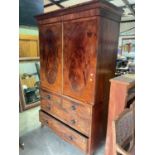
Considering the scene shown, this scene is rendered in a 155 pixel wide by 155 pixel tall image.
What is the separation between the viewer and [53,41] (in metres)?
1.94

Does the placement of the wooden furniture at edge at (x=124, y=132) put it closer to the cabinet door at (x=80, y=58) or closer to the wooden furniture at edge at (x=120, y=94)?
the wooden furniture at edge at (x=120, y=94)

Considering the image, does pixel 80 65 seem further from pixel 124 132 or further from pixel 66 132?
pixel 66 132

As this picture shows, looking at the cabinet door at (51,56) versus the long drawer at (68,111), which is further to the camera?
the cabinet door at (51,56)

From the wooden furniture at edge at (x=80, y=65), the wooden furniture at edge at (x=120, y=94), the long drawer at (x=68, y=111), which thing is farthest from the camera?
the long drawer at (x=68, y=111)

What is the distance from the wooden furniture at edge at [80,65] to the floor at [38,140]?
0.57 feet

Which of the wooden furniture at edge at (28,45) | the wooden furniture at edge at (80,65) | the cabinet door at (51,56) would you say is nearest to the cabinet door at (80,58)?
the wooden furniture at edge at (80,65)

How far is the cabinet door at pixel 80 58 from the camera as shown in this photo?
5.01 feet

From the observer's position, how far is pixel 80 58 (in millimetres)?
1646

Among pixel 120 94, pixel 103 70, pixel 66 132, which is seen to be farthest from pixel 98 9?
pixel 66 132

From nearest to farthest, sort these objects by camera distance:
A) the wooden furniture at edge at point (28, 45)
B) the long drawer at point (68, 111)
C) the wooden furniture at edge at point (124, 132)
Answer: the wooden furniture at edge at point (124, 132), the long drawer at point (68, 111), the wooden furniture at edge at point (28, 45)

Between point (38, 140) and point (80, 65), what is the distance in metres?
1.25

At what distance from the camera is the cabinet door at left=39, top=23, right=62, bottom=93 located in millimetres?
1884
